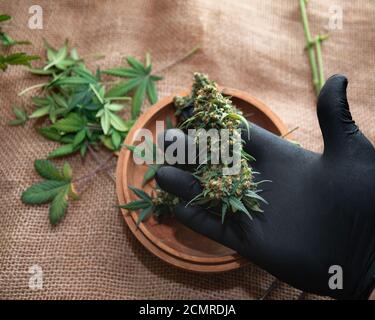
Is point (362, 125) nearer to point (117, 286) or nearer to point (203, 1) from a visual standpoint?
point (203, 1)

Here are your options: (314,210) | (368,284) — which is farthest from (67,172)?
(368,284)

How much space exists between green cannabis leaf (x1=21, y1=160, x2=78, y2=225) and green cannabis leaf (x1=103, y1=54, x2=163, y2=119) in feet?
0.73

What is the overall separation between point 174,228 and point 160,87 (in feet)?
1.30

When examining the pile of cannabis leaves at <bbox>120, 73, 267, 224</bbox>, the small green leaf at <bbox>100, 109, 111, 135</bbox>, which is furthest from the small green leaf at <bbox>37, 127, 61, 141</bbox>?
the pile of cannabis leaves at <bbox>120, 73, 267, 224</bbox>

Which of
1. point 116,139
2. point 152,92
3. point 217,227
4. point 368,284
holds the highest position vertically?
point 152,92

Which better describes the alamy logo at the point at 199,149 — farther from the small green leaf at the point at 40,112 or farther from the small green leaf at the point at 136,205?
the small green leaf at the point at 40,112

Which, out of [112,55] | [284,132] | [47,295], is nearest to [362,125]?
[284,132]

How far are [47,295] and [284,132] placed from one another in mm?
646

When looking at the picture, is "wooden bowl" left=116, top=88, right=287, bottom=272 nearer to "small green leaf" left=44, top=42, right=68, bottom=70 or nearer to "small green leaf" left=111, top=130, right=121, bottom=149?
"small green leaf" left=111, top=130, right=121, bottom=149

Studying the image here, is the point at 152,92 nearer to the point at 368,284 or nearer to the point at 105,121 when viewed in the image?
the point at 105,121

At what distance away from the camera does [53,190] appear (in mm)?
1137

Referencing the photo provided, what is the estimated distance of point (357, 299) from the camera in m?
0.96

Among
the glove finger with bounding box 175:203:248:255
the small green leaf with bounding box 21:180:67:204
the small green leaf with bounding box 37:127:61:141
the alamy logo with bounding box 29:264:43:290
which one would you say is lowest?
the alamy logo with bounding box 29:264:43:290

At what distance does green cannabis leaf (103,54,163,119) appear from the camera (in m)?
1.22
